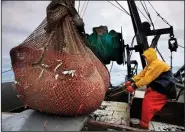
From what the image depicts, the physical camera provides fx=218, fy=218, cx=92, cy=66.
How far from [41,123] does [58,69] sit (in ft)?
2.17

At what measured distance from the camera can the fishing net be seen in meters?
2.30

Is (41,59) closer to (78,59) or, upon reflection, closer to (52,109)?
(78,59)

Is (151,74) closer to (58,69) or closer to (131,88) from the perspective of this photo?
(131,88)

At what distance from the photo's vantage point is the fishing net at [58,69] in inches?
90.7

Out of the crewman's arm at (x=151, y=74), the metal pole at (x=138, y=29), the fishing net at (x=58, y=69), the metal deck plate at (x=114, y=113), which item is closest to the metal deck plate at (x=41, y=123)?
the fishing net at (x=58, y=69)

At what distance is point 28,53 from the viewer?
252 centimetres

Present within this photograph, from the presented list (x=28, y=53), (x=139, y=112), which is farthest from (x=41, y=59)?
(x=139, y=112)

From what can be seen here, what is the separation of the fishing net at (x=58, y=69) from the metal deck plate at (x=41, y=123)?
4.5 inches

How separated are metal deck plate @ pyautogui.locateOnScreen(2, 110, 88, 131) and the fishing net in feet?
0.37

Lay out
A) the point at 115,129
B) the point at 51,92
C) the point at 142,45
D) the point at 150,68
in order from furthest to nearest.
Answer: the point at 142,45 < the point at 150,68 < the point at 115,129 < the point at 51,92

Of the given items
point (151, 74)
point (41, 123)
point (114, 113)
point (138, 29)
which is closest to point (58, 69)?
point (41, 123)

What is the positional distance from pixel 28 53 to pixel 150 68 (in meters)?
2.47

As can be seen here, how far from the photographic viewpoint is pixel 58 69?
2.30 meters

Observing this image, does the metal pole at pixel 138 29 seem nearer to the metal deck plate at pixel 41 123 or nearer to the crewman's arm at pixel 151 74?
the crewman's arm at pixel 151 74
